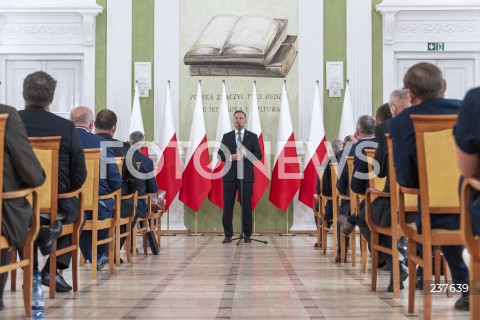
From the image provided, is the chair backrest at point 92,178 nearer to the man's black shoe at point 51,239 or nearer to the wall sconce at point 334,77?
the man's black shoe at point 51,239

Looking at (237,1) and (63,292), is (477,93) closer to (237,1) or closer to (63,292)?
(63,292)

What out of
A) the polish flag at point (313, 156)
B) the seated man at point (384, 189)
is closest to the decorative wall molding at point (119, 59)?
the polish flag at point (313, 156)

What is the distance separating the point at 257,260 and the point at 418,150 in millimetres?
3523

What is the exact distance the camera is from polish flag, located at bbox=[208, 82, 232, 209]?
9.45 metres

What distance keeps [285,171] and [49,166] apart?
5.85 metres

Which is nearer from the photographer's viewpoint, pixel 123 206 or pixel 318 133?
pixel 123 206

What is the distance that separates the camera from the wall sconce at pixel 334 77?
32.5 ft

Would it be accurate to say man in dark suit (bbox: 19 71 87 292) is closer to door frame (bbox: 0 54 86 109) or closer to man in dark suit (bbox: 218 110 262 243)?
man in dark suit (bbox: 218 110 262 243)

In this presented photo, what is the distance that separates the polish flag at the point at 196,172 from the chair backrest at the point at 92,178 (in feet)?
14.6

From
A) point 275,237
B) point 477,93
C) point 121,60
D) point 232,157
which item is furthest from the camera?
point 121,60

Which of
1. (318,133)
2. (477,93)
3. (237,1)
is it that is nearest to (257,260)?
(318,133)

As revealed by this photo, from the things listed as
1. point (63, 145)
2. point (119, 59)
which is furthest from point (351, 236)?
point (119, 59)

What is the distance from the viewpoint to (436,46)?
32.3 ft

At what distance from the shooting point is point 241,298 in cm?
419
